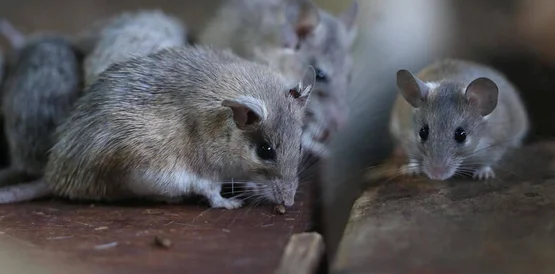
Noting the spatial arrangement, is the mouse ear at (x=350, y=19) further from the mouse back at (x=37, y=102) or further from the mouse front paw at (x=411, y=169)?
the mouse back at (x=37, y=102)

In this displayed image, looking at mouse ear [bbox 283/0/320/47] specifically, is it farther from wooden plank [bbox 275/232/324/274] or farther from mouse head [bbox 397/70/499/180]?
wooden plank [bbox 275/232/324/274]

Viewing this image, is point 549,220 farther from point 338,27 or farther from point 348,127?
point 338,27

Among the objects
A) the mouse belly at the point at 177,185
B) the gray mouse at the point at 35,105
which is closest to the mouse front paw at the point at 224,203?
the mouse belly at the point at 177,185

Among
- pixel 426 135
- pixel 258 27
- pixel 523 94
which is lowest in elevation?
pixel 426 135

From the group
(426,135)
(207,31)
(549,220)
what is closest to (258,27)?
(207,31)

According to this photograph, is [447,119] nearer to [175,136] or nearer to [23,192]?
[175,136]

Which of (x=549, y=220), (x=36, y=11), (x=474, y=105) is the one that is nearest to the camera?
(x=549, y=220)

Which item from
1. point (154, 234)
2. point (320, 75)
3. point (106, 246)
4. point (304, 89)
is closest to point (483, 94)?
point (304, 89)

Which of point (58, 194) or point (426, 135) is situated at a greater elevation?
point (426, 135)
